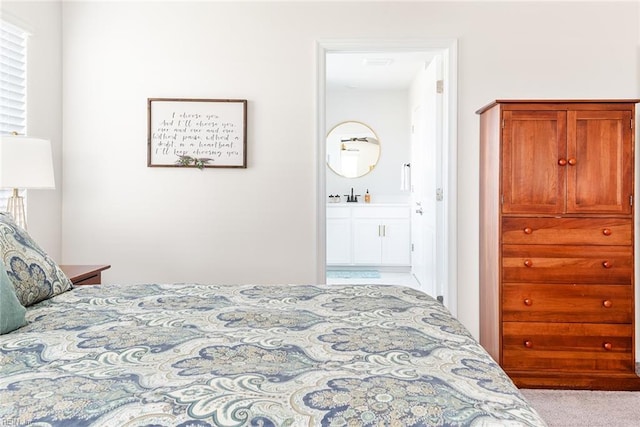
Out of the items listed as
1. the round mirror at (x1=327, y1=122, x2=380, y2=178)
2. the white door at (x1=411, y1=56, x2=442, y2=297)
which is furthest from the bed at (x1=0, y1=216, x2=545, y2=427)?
the round mirror at (x1=327, y1=122, x2=380, y2=178)

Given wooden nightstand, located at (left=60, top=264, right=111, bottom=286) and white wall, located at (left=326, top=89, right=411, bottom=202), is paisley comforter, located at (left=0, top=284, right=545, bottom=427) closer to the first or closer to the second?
wooden nightstand, located at (left=60, top=264, right=111, bottom=286)

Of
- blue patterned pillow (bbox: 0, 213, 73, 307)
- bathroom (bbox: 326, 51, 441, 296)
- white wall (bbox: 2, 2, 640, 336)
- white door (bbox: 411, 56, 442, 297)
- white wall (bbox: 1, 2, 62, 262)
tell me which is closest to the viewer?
blue patterned pillow (bbox: 0, 213, 73, 307)

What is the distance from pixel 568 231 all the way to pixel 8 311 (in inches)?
109

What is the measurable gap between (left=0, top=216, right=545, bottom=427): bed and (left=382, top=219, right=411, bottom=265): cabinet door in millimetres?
4948

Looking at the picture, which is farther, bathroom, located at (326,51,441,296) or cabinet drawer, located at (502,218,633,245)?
bathroom, located at (326,51,441,296)

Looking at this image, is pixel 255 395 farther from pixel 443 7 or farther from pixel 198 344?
pixel 443 7

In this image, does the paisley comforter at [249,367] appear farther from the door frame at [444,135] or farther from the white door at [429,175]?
the white door at [429,175]

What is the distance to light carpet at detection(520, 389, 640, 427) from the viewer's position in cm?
255

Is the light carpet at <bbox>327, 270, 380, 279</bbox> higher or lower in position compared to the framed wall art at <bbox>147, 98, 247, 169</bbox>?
lower

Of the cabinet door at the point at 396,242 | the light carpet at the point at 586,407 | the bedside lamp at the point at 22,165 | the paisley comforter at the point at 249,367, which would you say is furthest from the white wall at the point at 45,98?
the cabinet door at the point at 396,242

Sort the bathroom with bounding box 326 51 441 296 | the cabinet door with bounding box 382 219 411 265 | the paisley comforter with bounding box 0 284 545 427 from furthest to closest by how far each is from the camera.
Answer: the cabinet door with bounding box 382 219 411 265
the bathroom with bounding box 326 51 441 296
the paisley comforter with bounding box 0 284 545 427

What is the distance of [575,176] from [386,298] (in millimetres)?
1703

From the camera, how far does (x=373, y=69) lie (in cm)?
597

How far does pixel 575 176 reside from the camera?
2998mm
